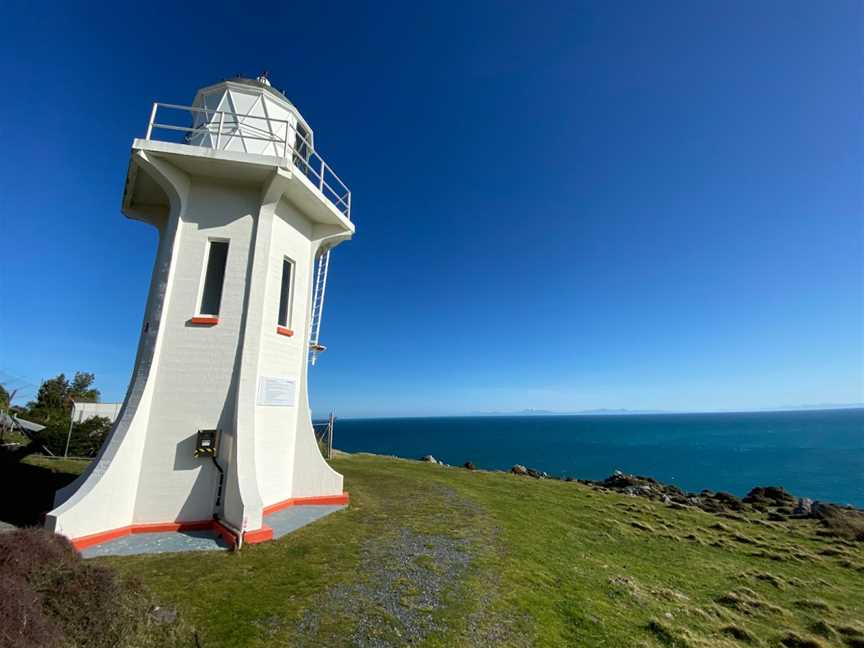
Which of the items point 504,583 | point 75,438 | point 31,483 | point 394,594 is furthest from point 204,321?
point 75,438

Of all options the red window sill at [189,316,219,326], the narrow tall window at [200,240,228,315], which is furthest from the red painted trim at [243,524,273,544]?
the narrow tall window at [200,240,228,315]

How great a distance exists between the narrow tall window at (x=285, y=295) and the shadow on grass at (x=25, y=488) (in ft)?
22.4

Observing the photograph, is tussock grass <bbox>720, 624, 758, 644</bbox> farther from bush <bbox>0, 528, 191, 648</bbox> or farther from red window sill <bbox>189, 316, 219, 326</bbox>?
red window sill <bbox>189, 316, 219, 326</bbox>

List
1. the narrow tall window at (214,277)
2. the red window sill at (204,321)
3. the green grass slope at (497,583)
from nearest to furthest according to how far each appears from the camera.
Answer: the green grass slope at (497,583) < the red window sill at (204,321) < the narrow tall window at (214,277)

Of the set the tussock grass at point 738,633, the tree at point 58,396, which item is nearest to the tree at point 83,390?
the tree at point 58,396

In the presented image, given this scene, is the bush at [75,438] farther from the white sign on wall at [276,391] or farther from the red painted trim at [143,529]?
the white sign on wall at [276,391]

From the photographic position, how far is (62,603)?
4.32 m

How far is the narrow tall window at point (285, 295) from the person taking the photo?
1163 cm

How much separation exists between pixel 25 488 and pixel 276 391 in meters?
7.90

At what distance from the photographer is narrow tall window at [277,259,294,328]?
1163cm

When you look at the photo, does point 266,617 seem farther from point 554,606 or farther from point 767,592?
point 767,592

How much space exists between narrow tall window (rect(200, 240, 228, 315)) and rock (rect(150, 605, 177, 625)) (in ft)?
21.3

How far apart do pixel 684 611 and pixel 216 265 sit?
1296 cm

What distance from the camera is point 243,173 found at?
394 inches
